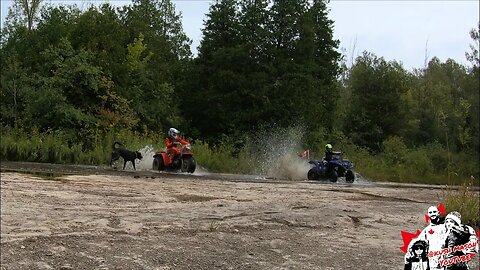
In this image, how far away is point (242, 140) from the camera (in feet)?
131

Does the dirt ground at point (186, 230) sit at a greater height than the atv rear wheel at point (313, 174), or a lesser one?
lesser

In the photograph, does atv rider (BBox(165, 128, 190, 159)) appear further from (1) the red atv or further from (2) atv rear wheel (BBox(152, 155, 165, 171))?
(2) atv rear wheel (BBox(152, 155, 165, 171))

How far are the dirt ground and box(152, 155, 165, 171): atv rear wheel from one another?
9.88m

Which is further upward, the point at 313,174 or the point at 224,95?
the point at 224,95

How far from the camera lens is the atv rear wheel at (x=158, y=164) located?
21422mm

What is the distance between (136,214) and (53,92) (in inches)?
992

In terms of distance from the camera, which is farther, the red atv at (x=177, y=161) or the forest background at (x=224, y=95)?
the forest background at (x=224, y=95)

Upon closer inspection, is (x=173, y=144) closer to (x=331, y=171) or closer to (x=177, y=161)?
(x=177, y=161)

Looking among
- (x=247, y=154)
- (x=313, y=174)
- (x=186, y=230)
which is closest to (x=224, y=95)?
(x=247, y=154)

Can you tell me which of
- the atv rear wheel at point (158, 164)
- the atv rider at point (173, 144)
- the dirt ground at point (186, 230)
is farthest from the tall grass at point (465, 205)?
the atv rear wheel at point (158, 164)

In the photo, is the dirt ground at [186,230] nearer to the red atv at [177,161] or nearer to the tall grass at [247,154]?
the red atv at [177,161]

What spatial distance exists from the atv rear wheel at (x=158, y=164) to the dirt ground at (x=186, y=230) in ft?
32.4

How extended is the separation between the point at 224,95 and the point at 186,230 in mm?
35926

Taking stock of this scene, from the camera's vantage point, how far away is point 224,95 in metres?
43.0
